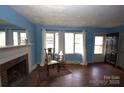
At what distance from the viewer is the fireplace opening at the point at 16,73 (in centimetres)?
300

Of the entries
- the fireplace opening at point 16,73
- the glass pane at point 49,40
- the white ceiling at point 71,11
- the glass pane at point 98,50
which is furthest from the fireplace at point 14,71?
the glass pane at point 98,50

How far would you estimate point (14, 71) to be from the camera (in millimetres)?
3285

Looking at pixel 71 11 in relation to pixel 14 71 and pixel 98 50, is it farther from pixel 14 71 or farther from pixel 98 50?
pixel 98 50

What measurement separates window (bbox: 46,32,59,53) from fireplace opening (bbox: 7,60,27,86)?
7.18 feet

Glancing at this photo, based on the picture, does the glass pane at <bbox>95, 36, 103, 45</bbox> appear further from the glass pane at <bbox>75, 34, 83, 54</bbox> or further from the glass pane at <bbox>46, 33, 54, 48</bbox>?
the glass pane at <bbox>46, 33, 54, 48</bbox>

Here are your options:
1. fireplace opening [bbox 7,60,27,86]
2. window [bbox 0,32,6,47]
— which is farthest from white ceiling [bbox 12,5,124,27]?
fireplace opening [bbox 7,60,27,86]

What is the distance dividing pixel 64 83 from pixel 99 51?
12.6ft
